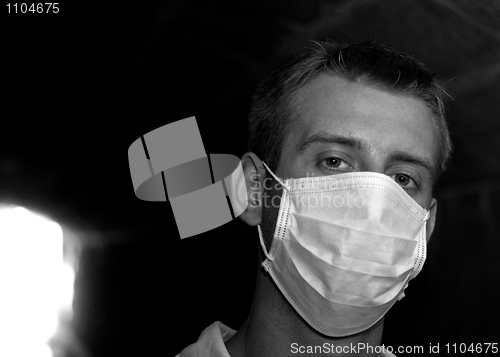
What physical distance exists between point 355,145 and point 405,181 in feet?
0.66

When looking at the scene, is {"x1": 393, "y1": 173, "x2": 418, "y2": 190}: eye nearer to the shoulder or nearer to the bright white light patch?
the shoulder

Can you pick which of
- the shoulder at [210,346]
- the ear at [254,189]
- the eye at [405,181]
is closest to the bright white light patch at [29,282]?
the shoulder at [210,346]

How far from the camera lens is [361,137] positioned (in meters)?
1.80

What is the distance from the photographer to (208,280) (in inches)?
105

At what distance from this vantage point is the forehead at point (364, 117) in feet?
5.95

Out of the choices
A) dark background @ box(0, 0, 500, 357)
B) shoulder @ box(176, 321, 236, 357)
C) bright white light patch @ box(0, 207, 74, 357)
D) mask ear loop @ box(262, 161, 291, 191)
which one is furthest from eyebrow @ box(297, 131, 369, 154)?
bright white light patch @ box(0, 207, 74, 357)

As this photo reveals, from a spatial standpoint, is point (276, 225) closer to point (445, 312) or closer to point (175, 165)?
point (175, 165)

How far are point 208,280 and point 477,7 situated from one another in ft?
5.14

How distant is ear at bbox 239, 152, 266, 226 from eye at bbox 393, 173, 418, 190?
1.35ft

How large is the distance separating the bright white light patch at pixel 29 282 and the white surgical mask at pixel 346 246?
44.5 inches

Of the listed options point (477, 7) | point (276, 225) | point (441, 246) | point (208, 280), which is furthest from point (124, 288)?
point (477, 7)

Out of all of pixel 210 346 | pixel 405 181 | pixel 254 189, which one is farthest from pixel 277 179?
pixel 210 346

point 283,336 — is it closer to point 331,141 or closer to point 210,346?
point 210,346

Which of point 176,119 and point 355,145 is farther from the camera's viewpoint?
point 176,119
